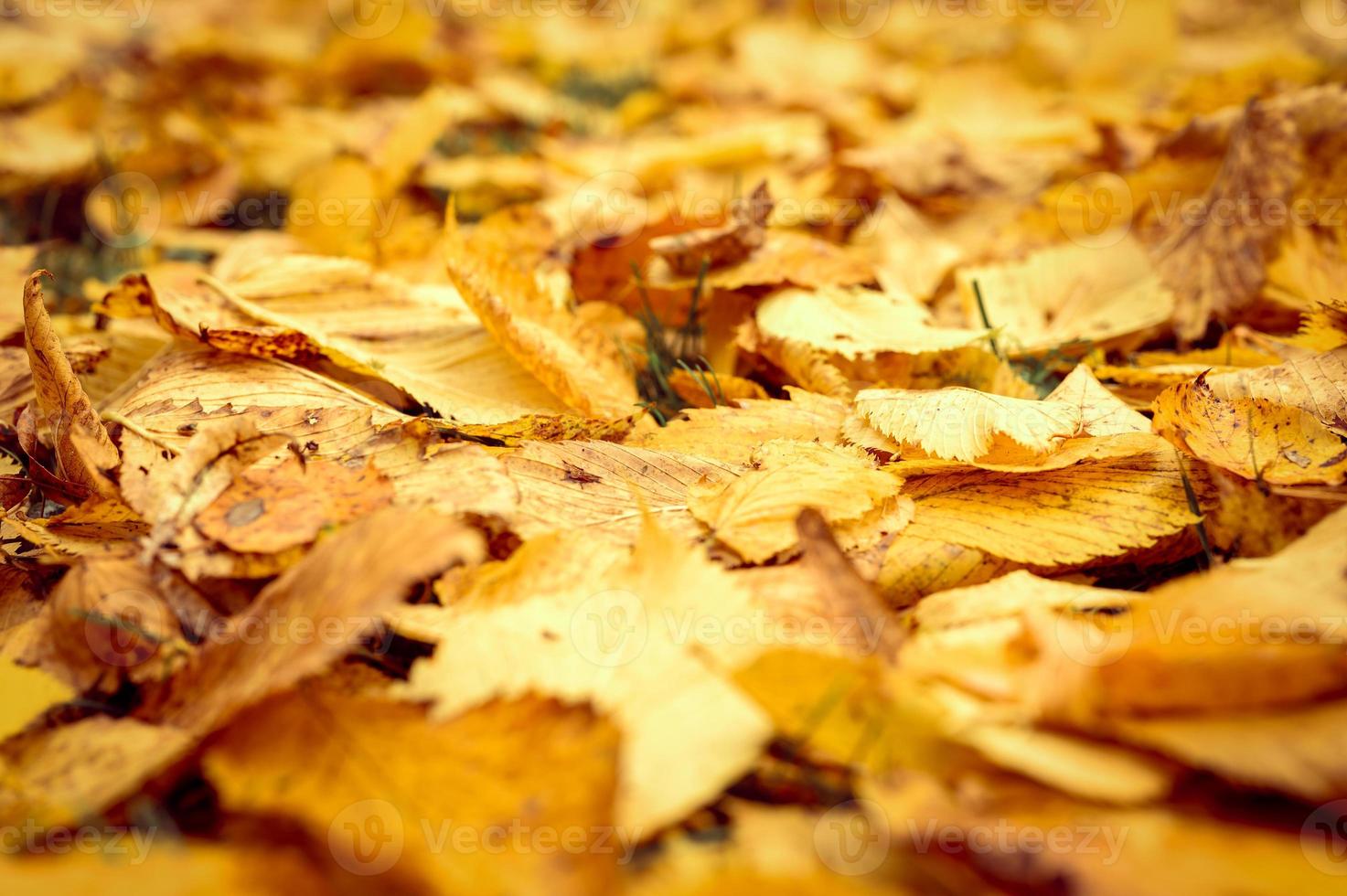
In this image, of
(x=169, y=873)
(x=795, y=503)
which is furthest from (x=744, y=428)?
(x=169, y=873)

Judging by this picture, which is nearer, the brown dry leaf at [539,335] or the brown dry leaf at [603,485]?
the brown dry leaf at [603,485]

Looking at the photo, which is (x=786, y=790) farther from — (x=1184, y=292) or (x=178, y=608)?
(x=1184, y=292)

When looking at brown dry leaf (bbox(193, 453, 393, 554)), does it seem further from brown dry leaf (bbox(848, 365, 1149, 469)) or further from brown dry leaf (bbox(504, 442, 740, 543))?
brown dry leaf (bbox(848, 365, 1149, 469))

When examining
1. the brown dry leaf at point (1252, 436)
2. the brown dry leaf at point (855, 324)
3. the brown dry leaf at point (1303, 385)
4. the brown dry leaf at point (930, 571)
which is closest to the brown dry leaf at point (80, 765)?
the brown dry leaf at point (930, 571)

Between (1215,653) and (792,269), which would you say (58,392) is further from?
(1215,653)

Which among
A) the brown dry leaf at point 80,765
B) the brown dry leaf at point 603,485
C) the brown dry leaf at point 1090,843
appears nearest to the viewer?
the brown dry leaf at point 1090,843

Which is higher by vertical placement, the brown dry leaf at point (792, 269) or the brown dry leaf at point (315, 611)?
the brown dry leaf at point (792, 269)

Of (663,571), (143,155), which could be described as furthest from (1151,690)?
(143,155)

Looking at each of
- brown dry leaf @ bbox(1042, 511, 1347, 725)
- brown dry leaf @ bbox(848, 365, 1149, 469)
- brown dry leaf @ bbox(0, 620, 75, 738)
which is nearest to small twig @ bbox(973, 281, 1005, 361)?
brown dry leaf @ bbox(848, 365, 1149, 469)

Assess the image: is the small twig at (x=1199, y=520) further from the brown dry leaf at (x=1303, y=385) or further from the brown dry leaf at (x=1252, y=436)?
the brown dry leaf at (x=1303, y=385)
